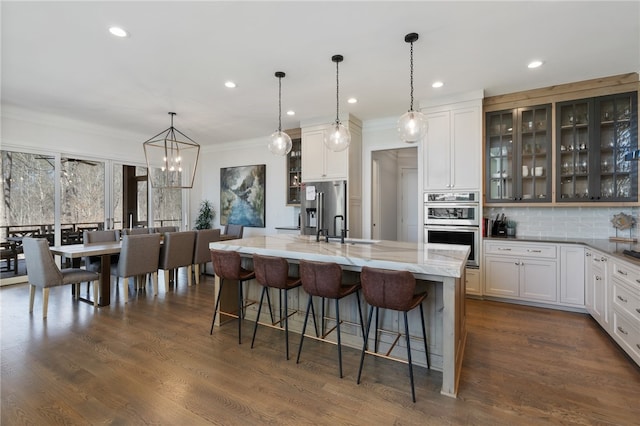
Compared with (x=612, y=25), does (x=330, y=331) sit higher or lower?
lower

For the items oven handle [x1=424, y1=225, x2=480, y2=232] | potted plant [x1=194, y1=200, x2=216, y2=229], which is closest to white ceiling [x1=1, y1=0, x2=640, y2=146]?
oven handle [x1=424, y1=225, x2=480, y2=232]

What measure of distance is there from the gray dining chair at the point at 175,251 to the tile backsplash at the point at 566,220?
4610 millimetres

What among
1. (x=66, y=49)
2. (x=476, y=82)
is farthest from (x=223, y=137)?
(x=476, y=82)

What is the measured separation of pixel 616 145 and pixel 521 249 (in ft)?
5.32

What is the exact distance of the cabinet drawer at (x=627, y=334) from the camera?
7.97ft

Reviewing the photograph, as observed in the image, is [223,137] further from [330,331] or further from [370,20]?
[330,331]

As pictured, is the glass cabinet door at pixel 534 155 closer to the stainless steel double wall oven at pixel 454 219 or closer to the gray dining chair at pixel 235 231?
the stainless steel double wall oven at pixel 454 219

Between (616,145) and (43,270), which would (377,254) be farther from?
(43,270)

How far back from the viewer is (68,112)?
509 centimetres

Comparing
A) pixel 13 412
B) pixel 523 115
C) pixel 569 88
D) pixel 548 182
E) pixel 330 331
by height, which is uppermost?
pixel 569 88

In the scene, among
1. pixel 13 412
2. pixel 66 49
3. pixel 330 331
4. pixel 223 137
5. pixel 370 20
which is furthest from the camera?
pixel 223 137

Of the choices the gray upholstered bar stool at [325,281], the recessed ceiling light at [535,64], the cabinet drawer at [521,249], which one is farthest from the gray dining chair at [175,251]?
the recessed ceiling light at [535,64]

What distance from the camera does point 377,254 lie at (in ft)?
8.23

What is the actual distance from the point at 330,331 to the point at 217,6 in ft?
9.39
